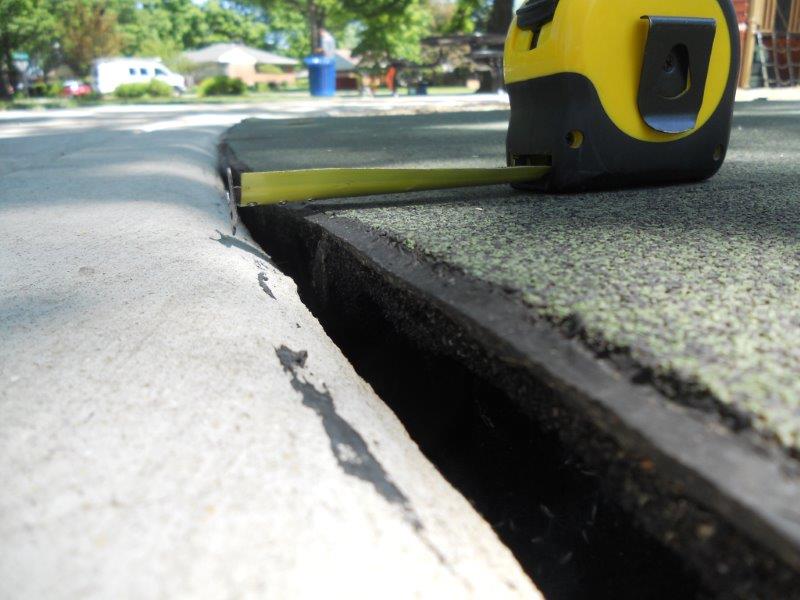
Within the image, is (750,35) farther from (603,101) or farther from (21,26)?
(21,26)

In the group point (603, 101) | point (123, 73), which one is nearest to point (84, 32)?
point (123, 73)

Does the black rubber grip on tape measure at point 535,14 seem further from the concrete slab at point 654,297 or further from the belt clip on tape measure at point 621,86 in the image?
the concrete slab at point 654,297

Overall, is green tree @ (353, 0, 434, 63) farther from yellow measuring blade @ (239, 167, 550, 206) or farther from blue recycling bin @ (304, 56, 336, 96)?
yellow measuring blade @ (239, 167, 550, 206)

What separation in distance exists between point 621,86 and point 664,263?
626mm

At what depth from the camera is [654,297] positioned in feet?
2.35

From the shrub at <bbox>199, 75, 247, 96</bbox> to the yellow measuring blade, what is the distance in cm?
1721

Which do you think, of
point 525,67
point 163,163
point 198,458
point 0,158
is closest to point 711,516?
point 198,458

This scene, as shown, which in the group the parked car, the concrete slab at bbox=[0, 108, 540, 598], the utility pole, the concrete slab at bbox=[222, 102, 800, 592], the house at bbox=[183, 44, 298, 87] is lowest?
the concrete slab at bbox=[0, 108, 540, 598]

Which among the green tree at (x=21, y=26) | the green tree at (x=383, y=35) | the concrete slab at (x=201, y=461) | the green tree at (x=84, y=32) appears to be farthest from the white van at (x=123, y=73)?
the concrete slab at (x=201, y=461)

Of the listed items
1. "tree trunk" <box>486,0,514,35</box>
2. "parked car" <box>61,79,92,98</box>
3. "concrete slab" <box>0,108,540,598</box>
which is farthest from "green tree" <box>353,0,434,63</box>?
"concrete slab" <box>0,108,540,598</box>

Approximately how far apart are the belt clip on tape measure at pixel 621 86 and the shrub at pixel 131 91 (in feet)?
61.7

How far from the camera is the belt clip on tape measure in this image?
1.29m

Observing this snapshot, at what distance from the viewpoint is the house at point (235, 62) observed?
34.0 m

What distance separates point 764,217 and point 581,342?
0.74m
